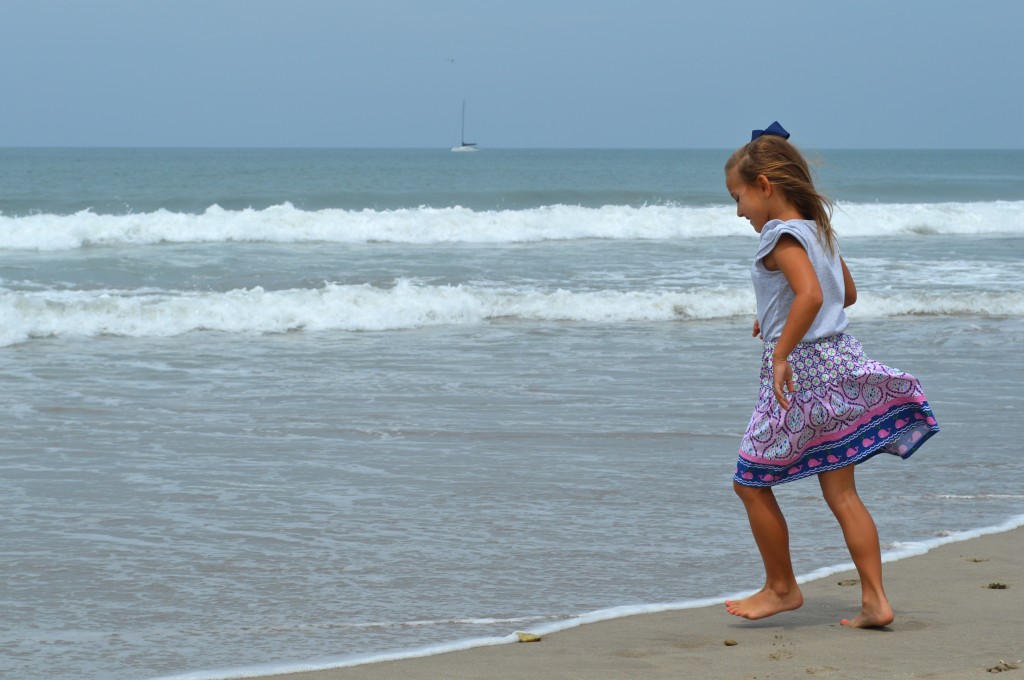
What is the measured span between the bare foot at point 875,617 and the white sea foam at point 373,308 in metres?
8.22

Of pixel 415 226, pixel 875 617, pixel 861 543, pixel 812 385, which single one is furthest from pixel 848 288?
pixel 415 226

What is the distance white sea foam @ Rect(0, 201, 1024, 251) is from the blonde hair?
17.3 metres

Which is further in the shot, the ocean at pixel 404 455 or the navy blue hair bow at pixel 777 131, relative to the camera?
the ocean at pixel 404 455

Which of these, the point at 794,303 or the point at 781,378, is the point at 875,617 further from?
the point at 794,303

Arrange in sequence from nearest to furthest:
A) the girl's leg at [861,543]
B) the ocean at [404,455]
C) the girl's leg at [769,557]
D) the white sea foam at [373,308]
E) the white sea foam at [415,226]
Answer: the girl's leg at [861,543] → the girl's leg at [769,557] → the ocean at [404,455] → the white sea foam at [373,308] → the white sea foam at [415,226]

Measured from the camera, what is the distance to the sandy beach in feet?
10.2

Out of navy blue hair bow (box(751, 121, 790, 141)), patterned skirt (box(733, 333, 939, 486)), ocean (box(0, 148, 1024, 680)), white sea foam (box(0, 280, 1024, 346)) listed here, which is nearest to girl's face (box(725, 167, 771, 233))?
navy blue hair bow (box(751, 121, 790, 141))

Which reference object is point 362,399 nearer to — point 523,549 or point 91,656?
point 523,549

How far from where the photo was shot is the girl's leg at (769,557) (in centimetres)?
354

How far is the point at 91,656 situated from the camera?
131 inches

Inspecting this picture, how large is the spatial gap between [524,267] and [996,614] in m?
13.4

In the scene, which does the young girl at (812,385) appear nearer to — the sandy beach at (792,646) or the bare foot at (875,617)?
the bare foot at (875,617)

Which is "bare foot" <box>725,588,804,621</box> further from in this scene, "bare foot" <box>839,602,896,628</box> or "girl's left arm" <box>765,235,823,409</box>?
"girl's left arm" <box>765,235,823,409</box>

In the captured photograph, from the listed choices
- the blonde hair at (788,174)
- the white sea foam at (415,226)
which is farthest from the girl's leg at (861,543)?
A: the white sea foam at (415,226)
